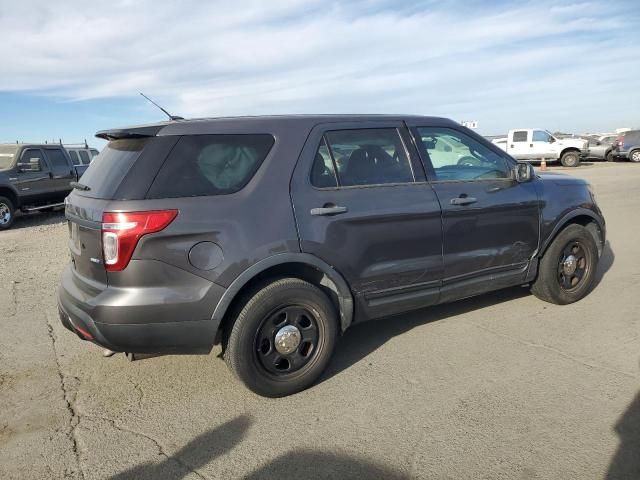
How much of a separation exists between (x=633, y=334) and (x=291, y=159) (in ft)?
10.2

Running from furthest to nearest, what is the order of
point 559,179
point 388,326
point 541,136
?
point 541,136 < point 559,179 < point 388,326

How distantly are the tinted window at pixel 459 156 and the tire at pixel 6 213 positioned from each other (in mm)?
11140

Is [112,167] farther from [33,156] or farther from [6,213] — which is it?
[33,156]

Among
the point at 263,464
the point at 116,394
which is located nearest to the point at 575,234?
the point at 263,464

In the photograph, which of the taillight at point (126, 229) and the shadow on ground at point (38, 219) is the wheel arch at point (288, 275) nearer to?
the taillight at point (126, 229)

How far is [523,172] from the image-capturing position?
4.52 m

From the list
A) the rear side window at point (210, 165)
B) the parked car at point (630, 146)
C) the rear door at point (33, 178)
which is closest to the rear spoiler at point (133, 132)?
the rear side window at point (210, 165)

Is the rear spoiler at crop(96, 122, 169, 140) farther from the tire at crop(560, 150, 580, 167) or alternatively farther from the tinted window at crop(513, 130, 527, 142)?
the tire at crop(560, 150, 580, 167)

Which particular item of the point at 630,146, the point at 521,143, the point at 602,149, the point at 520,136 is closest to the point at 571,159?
the point at 521,143

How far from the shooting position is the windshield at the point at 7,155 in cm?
1257

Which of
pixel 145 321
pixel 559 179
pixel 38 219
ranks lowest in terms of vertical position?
pixel 38 219

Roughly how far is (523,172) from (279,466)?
317 centimetres

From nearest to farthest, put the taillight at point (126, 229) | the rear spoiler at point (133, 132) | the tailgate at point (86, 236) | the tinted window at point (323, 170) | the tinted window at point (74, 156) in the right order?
the taillight at point (126, 229), the tailgate at point (86, 236), the rear spoiler at point (133, 132), the tinted window at point (323, 170), the tinted window at point (74, 156)

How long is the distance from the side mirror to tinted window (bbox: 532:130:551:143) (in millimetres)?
22053
